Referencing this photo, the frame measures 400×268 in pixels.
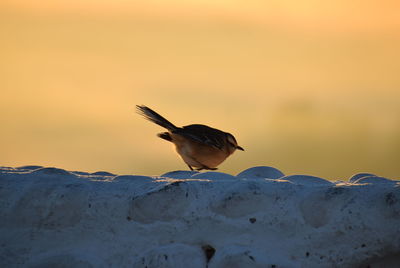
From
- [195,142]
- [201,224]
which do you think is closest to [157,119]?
[195,142]

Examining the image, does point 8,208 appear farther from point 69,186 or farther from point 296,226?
point 296,226

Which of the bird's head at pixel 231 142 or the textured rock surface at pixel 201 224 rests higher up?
the bird's head at pixel 231 142

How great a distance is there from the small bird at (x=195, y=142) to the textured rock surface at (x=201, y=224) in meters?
5.06

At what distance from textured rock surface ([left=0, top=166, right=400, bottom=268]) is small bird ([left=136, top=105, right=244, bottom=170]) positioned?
506 centimetres

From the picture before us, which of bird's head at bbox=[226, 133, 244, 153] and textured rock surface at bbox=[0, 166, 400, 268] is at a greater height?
bird's head at bbox=[226, 133, 244, 153]

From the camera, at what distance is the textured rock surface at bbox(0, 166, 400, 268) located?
14.6ft

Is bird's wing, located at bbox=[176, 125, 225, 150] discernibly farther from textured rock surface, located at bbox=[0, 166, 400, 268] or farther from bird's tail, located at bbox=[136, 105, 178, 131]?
textured rock surface, located at bbox=[0, 166, 400, 268]

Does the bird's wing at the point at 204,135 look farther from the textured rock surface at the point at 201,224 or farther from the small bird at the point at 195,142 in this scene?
the textured rock surface at the point at 201,224

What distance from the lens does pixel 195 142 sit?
1016 centimetres

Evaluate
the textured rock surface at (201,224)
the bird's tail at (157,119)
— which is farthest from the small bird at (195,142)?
the textured rock surface at (201,224)

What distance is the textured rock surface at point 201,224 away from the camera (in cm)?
444

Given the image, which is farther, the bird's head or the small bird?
the bird's head

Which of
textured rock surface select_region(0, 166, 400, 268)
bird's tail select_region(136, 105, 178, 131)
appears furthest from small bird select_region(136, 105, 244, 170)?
textured rock surface select_region(0, 166, 400, 268)

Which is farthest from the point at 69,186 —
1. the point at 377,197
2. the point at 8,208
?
the point at 377,197
